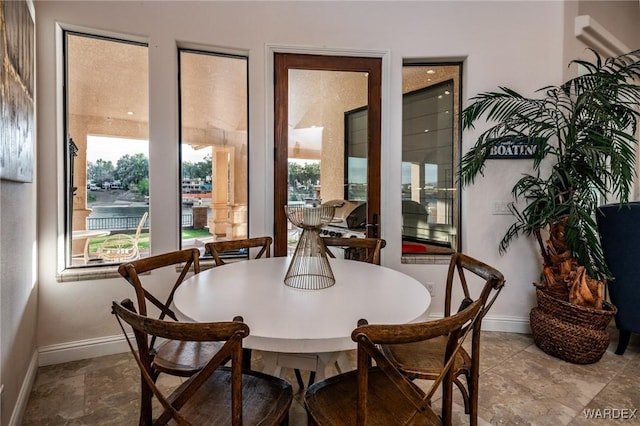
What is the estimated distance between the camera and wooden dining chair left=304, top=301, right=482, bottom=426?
940 millimetres

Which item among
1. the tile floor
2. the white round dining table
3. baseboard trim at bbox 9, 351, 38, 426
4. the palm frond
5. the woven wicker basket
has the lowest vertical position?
the tile floor

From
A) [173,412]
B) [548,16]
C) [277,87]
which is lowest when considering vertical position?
[173,412]

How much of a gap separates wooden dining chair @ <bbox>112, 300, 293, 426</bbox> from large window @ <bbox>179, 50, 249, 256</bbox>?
1.55 meters

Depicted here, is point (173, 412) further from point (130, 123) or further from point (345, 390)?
point (130, 123)

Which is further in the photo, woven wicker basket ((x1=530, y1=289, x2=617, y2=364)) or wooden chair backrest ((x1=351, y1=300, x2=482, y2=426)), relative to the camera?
woven wicker basket ((x1=530, y1=289, x2=617, y2=364))

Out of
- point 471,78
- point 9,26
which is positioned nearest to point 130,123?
point 9,26

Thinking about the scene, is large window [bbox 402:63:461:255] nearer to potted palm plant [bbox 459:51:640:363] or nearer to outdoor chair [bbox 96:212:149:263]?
potted palm plant [bbox 459:51:640:363]

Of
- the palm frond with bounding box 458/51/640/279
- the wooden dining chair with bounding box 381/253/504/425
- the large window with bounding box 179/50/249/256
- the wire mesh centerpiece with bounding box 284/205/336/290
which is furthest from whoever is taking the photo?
the large window with bounding box 179/50/249/256

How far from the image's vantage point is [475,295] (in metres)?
3.07

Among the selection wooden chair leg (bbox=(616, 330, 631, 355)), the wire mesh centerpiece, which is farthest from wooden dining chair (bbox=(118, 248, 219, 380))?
wooden chair leg (bbox=(616, 330, 631, 355))

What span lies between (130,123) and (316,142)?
1.51 m

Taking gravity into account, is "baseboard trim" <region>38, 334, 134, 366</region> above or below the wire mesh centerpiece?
below

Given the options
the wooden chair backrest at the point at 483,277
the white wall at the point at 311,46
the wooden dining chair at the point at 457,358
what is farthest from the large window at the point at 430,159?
the wooden dining chair at the point at 457,358

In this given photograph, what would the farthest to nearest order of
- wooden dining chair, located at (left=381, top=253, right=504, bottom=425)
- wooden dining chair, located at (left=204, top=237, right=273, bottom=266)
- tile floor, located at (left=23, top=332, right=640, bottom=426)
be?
wooden dining chair, located at (left=204, top=237, right=273, bottom=266)
tile floor, located at (left=23, top=332, right=640, bottom=426)
wooden dining chair, located at (left=381, top=253, right=504, bottom=425)
